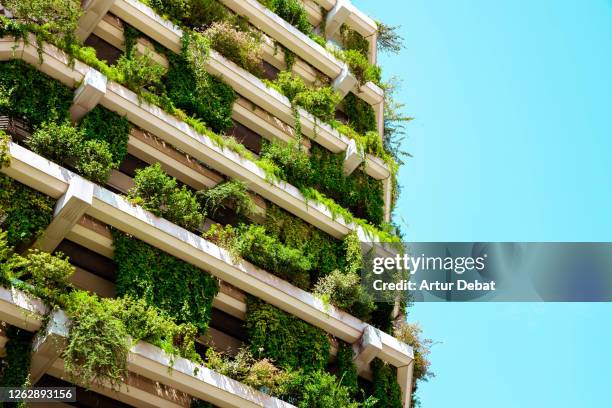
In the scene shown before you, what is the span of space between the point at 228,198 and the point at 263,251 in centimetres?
179

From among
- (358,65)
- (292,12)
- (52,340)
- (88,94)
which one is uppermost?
(292,12)

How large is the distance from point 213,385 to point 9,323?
4.67 m

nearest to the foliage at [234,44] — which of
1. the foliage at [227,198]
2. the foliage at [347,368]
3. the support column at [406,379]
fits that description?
the foliage at [227,198]

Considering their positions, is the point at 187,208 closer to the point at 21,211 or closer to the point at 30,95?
the point at 21,211

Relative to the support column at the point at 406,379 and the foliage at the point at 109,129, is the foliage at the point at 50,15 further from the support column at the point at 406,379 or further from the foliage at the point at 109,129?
the support column at the point at 406,379

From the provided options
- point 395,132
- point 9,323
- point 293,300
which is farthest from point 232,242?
point 395,132

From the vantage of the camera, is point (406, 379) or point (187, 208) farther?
point (406, 379)

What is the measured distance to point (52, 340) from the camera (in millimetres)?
18453

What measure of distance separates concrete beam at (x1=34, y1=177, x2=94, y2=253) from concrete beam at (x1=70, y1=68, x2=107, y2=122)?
2647 mm

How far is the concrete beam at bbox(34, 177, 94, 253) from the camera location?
20.1 metres

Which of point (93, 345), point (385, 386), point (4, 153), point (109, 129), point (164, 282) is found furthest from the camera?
point (385, 386)

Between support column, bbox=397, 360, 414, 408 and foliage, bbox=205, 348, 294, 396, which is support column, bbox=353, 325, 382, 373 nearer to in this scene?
support column, bbox=397, 360, 414, 408

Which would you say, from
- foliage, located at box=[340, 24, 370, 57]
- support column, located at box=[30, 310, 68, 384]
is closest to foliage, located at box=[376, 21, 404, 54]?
foliage, located at box=[340, 24, 370, 57]

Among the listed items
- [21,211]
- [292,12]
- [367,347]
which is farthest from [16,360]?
[292,12]
